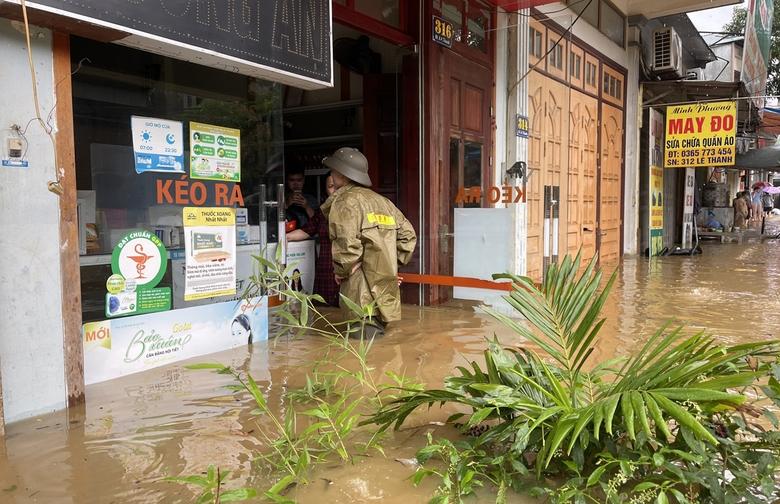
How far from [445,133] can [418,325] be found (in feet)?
7.00

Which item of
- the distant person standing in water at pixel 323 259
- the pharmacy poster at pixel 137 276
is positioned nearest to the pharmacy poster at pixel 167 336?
the pharmacy poster at pixel 137 276

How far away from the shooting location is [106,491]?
2.23m

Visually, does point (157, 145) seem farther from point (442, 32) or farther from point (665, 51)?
point (665, 51)

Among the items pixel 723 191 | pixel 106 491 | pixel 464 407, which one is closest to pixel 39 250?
pixel 106 491

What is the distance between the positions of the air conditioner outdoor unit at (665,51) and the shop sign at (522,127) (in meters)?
5.70

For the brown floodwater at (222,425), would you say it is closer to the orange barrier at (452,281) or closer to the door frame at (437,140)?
the orange barrier at (452,281)

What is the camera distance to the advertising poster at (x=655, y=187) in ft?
38.3

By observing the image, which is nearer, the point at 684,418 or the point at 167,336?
the point at 684,418

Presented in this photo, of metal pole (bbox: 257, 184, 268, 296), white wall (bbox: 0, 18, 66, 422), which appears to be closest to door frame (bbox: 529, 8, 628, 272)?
metal pole (bbox: 257, 184, 268, 296)

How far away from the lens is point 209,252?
13.5 ft

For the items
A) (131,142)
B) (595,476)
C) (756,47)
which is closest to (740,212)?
(756,47)

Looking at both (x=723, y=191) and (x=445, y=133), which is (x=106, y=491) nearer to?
(x=445, y=133)

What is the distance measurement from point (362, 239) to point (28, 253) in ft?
7.47

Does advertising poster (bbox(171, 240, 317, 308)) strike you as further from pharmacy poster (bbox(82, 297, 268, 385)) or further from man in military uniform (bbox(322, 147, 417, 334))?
man in military uniform (bbox(322, 147, 417, 334))
